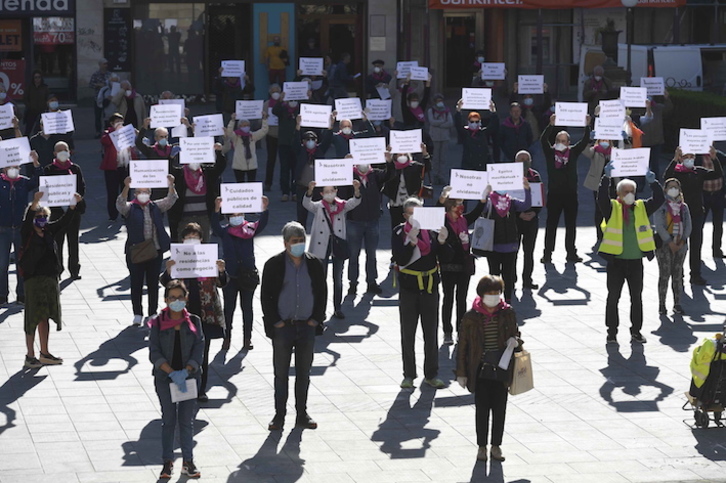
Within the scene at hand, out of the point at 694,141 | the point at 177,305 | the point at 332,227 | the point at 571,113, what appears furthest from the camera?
the point at 571,113

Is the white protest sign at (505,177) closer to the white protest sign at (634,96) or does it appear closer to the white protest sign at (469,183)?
the white protest sign at (469,183)

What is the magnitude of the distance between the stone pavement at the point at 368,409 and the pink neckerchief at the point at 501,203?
135 cm

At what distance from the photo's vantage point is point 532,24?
39.0 m

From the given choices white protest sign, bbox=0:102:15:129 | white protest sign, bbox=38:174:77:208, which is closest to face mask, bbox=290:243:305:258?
white protest sign, bbox=38:174:77:208

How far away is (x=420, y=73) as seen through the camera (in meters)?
27.4

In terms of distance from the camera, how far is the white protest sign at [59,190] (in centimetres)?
1620

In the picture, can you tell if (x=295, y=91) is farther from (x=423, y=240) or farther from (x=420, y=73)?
(x=423, y=240)

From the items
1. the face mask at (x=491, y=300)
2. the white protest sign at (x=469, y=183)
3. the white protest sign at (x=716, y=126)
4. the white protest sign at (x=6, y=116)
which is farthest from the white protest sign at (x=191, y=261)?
the white protest sign at (x=6, y=116)

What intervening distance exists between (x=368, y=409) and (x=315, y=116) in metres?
8.88

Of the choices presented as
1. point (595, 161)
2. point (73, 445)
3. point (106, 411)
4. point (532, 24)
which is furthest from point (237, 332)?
point (532, 24)

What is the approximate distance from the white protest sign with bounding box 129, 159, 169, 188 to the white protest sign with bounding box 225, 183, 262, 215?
67.3 inches

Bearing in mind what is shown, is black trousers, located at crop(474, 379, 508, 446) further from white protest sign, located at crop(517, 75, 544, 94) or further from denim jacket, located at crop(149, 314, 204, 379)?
white protest sign, located at crop(517, 75, 544, 94)

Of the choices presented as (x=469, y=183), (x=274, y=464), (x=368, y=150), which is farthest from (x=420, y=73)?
(x=274, y=464)

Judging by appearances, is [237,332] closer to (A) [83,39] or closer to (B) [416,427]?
(B) [416,427]
